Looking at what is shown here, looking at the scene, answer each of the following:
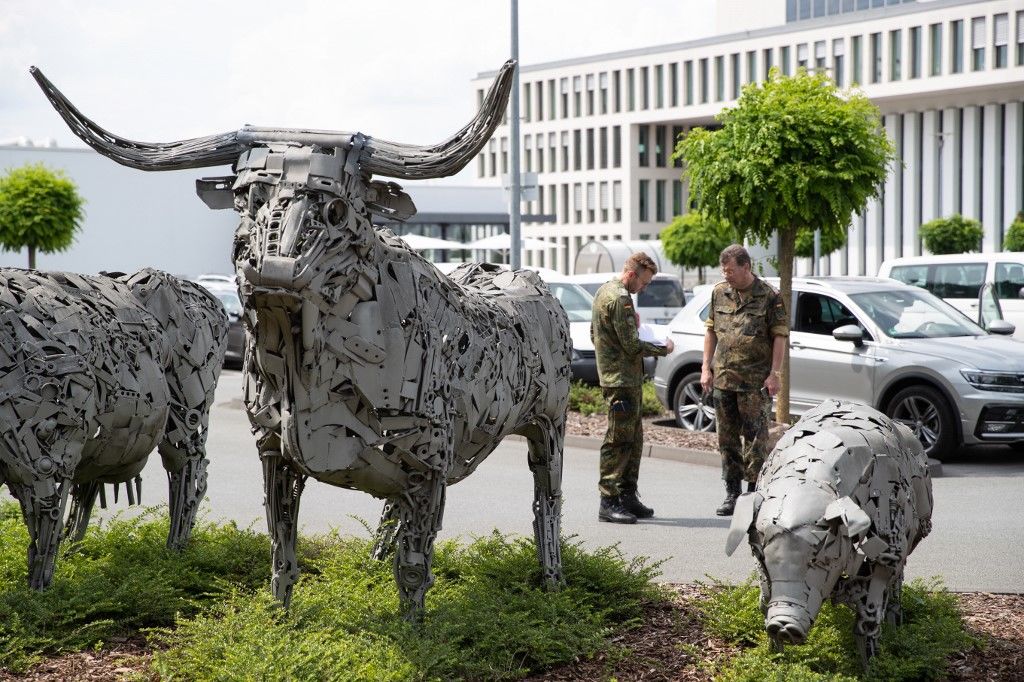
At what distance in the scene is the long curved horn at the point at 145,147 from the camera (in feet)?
17.3

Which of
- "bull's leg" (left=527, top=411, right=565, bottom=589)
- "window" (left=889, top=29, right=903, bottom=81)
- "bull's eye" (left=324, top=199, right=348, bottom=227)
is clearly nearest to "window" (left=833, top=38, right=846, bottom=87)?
"window" (left=889, top=29, right=903, bottom=81)

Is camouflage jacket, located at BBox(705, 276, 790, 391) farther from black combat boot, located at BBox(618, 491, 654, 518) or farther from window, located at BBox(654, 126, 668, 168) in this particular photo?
window, located at BBox(654, 126, 668, 168)

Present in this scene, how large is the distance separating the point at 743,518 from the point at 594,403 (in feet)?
36.2

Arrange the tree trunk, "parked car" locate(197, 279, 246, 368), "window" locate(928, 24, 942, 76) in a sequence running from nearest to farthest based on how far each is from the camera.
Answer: the tree trunk, "parked car" locate(197, 279, 246, 368), "window" locate(928, 24, 942, 76)

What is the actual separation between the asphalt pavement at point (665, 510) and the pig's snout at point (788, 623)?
201 centimetres

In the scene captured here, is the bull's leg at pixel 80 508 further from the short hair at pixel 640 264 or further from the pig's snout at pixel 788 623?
the pig's snout at pixel 788 623

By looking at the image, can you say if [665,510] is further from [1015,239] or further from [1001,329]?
[1015,239]

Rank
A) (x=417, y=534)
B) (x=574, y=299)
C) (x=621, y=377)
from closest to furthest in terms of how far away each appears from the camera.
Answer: (x=417, y=534)
(x=621, y=377)
(x=574, y=299)

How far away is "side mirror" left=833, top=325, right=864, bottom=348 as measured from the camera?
13750mm

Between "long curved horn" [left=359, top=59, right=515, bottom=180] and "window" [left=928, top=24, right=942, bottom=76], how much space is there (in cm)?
6639

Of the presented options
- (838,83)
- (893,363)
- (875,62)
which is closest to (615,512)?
(893,363)

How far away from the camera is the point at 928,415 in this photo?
13383 millimetres

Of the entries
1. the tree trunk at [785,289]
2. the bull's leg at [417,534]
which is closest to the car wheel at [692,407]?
the tree trunk at [785,289]

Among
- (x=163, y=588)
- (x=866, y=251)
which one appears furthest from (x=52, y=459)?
(x=866, y=251)
